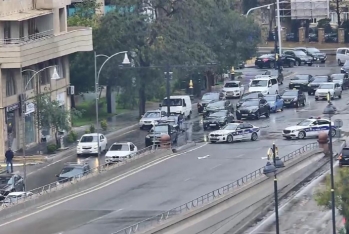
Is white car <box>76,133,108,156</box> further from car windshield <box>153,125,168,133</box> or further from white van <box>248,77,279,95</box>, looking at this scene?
white van <box>248,77,279,95</box>

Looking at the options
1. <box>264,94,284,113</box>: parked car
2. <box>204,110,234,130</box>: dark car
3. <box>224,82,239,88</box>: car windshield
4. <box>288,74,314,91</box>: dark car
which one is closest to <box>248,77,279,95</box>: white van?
<box>224,82,239,88</box>: car windshield

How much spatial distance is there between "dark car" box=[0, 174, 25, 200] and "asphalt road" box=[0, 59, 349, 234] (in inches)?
129

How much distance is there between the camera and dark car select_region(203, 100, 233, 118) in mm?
89938

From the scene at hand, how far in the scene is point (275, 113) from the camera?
304 ft

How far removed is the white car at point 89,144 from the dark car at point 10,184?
36.4 ft

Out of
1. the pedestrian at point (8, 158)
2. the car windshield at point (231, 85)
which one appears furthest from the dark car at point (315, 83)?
the pedestrian at point (8, 158)

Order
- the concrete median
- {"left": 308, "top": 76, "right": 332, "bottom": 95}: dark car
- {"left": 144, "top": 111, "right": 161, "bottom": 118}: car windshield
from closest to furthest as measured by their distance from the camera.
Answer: the concrete median → {"left": 144, "top": 111, "right": 161, "bottom": 118}: car windshield → {"left": 308, "top": 76, "right": 332, "bottom": 95}: dark car

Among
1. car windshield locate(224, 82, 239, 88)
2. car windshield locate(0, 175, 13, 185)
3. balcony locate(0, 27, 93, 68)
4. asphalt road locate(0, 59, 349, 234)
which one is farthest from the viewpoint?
car windshield locate(224, 82, 239, 88)

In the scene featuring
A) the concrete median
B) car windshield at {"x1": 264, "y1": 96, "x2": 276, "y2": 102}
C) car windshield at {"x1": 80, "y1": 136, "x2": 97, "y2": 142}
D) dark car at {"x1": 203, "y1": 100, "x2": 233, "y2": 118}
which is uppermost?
car windshield at {"x1": 264, "y1": 96, "x2": 276, "y2": 102}

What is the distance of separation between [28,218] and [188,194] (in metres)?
8.94

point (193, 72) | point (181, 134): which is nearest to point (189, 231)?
point (181, 134)

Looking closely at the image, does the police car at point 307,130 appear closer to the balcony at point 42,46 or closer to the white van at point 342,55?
the balcony at point 42,46

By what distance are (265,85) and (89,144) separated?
80.9 ft

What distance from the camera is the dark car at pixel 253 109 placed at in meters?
89.8
